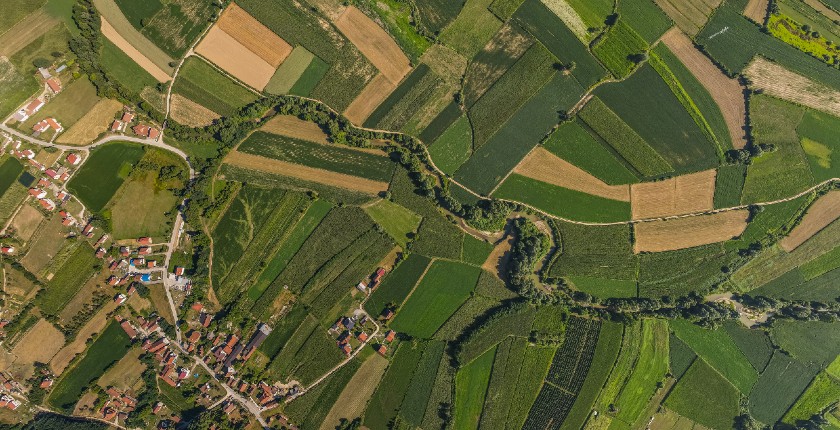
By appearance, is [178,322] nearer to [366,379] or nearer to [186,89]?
[366,379]

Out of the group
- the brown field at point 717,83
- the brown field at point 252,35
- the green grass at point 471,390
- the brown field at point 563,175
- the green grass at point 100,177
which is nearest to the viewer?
the green grass at point 100,177

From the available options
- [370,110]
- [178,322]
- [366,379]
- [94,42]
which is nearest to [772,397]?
[366,379]

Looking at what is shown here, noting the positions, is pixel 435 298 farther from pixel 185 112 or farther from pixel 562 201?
pixel 185 112

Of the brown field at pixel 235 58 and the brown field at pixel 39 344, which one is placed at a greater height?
the brown field at pixel 235 58

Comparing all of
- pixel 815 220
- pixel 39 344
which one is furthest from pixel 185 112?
pixel 815 220

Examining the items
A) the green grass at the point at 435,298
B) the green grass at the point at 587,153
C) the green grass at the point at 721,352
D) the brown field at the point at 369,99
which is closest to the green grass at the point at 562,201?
the green grass at the point at 587,153

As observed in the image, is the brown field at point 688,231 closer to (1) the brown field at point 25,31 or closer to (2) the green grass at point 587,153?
(2) the green grass at point 587,153
